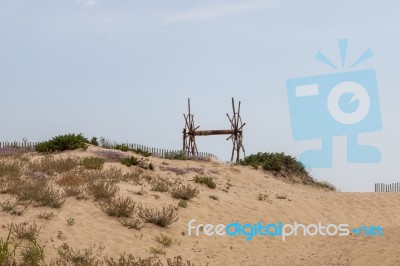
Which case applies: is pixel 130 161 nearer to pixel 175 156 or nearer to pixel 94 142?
pixel 94 142

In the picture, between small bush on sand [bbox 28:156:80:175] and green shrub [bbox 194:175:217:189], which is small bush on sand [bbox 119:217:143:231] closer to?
small bush on sand [bbox 28:156:80:175]

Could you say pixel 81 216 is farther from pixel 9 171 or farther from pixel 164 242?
pixel 9 171

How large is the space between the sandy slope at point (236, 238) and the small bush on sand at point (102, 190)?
457 millimetres

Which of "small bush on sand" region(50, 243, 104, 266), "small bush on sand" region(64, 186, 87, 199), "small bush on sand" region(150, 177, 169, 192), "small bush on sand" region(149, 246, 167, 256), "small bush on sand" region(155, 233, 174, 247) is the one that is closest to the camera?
"small bush on sand" region(50, 243, 104, 266)

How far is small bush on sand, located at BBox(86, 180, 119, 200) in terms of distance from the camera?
1630 cm

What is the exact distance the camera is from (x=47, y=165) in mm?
20297

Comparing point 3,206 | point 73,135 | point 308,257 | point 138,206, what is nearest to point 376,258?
point 308,257

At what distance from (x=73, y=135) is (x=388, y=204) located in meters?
16.4

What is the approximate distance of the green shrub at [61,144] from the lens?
26188mm

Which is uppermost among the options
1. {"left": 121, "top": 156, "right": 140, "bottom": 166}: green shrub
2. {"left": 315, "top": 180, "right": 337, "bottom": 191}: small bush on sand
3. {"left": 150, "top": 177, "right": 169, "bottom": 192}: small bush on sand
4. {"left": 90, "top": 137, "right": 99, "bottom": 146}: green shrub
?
{"left": 90, "top": 137, "right": 99, "bottom": 146}: green shrub

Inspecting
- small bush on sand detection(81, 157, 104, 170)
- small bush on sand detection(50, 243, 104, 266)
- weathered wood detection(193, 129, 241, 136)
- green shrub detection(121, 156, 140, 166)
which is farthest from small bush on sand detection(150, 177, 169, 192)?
weathered wood detection(193, 129, 241, 136)

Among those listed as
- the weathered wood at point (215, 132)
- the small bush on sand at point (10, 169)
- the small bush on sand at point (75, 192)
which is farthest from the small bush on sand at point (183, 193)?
the weathered wood at point (215, 132)

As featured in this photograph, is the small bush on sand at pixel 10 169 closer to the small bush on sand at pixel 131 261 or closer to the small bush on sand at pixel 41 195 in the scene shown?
the small bush on sand at pixel 41 195

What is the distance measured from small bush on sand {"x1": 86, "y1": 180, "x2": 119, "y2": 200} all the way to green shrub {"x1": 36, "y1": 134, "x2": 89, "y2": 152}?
9265 mm
